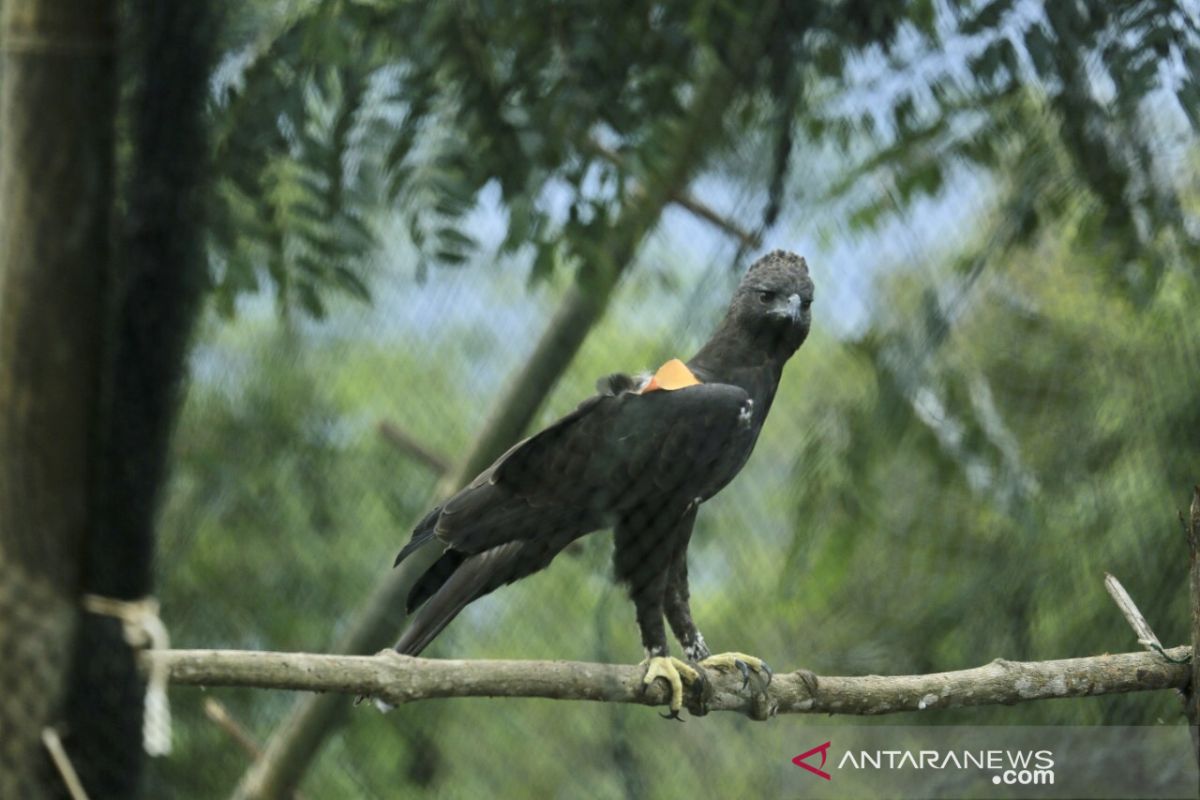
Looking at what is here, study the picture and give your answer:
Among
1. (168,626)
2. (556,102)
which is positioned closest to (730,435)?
(556,102)

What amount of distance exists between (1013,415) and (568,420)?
875 millimetres

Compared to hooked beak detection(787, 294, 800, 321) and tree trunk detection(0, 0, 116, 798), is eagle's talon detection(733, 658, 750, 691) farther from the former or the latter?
tree trunk detection(0, 0, 116, 798)

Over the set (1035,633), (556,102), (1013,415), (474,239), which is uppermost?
(556,102)

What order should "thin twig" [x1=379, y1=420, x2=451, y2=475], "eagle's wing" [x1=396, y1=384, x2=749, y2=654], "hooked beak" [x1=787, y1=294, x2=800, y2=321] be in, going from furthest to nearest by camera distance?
1. "thin twig" [x1=379, y1=420, x2=451, y2=475]
2. "hooked beak" [x1=787, y1=294, x2=800, y2=321]
3. "eagle's wing" [x1=396, y1=384, x2=749, y2=654]

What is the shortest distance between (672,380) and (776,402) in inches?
19.1

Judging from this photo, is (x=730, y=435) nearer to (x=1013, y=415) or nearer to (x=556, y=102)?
(x=556, y=102)

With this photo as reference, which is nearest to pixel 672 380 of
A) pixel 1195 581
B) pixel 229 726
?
pixel 1195 581

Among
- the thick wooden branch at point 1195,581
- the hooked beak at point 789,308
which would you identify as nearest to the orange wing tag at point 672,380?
the hooked beak at point 789,308

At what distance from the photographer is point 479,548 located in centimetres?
110

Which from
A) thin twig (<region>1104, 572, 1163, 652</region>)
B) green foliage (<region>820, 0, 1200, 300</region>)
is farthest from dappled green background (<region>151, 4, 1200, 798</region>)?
thin twig (<region>1104, 572, 1163, 652</region>)

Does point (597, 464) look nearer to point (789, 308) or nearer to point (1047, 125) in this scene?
point (789, 308)

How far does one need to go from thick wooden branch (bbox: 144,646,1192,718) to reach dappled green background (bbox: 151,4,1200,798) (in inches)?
9.1

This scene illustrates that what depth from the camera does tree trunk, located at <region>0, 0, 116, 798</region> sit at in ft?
4.60

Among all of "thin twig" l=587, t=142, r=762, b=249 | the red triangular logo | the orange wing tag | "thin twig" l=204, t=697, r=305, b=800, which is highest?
"thin twig" l=587, t=142, r=762, b=249
